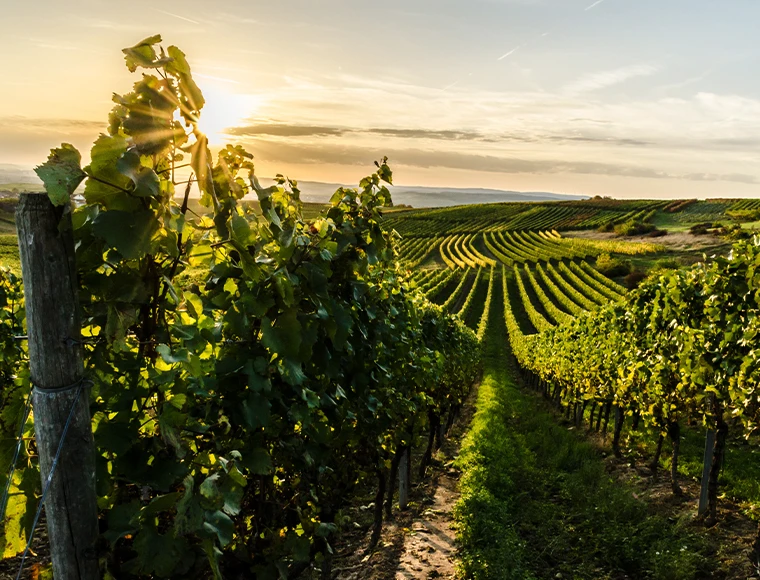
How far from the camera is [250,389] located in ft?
7.39

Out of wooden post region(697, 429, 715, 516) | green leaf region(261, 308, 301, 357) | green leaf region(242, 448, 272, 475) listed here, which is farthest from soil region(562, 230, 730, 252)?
green leaf region(242, 448, 272, 475)

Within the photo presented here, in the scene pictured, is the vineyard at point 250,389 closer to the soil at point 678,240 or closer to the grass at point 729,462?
the grass at point 729,462

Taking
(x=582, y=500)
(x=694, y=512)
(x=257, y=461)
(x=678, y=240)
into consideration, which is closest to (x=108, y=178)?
(x=257, y=461)

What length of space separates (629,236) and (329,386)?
9653 centimetres

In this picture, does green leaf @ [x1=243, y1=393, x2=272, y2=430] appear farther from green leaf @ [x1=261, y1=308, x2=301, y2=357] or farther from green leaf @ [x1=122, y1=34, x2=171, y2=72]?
green leaf @ [x1=122, y1=34, x2=171, y2=72]

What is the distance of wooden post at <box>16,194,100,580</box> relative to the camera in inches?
56.1

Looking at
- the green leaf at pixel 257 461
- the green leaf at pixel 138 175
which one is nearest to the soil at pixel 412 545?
the green leaf at pixel 257 461

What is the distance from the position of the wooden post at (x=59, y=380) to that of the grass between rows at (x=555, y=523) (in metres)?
5.42

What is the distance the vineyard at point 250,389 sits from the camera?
1530 mm

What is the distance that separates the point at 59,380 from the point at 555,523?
331 inches

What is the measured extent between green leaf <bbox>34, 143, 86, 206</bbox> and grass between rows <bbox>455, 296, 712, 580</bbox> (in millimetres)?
6132

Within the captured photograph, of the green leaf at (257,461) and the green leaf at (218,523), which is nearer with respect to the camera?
the green leaf at (218,523)

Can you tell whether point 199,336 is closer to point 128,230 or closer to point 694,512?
point 128,230

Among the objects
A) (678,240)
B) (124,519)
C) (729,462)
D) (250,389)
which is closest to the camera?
(124,519)
